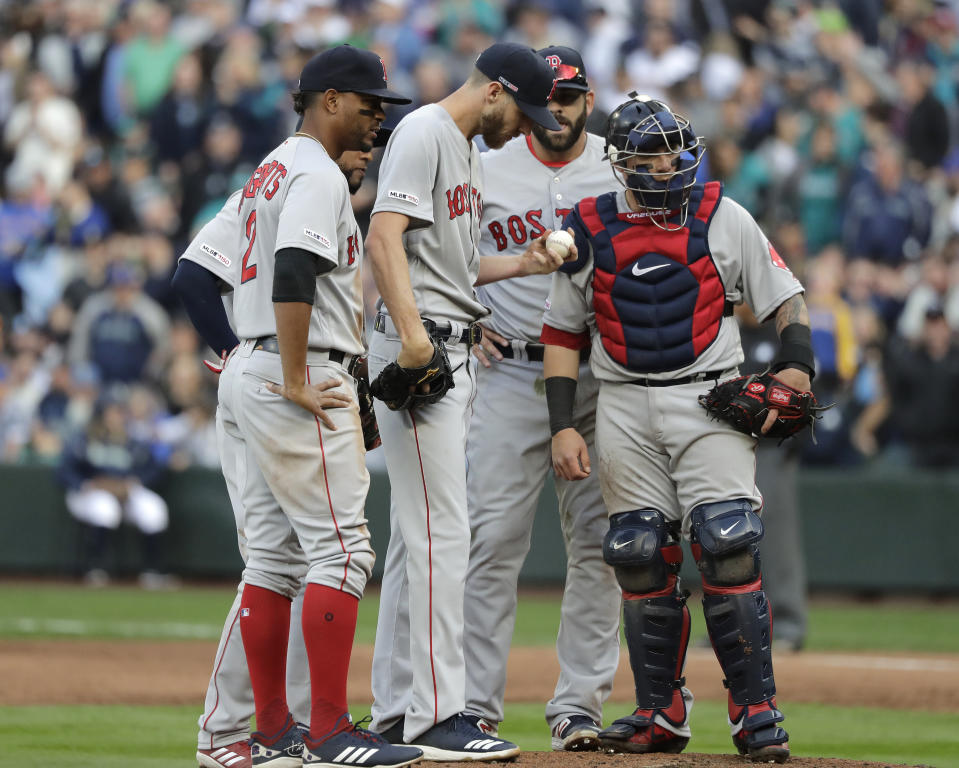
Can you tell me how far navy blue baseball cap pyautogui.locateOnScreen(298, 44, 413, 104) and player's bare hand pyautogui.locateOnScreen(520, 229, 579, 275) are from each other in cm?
73

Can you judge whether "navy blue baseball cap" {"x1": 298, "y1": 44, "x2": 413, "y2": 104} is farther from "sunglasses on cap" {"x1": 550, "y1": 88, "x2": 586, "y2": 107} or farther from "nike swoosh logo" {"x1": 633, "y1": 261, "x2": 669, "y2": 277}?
"sunglasses on cap" {"x1": 550, "y1": 88, "x2": 586, "y2": 107}

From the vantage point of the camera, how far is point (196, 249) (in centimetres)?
611

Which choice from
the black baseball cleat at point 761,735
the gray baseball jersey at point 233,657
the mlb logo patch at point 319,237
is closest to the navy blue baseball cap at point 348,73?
the mlb logo patch at point 319,237

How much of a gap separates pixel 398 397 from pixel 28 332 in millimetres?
11354

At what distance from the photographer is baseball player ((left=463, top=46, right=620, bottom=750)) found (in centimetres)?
643

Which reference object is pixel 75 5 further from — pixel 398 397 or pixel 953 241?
pixel 398 397

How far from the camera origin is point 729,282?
19.6 ft

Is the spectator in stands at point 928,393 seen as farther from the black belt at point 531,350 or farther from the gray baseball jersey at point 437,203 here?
the gray baseball jersey at point 437,203

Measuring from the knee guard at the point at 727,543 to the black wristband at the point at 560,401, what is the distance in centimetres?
66

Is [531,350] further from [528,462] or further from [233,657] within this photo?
[233,657]

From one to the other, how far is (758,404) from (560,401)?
0.80 metres

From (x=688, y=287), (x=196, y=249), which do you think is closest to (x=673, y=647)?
(x=688, y=287)

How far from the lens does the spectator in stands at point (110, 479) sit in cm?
1487

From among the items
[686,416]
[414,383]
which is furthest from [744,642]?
[414,383]
